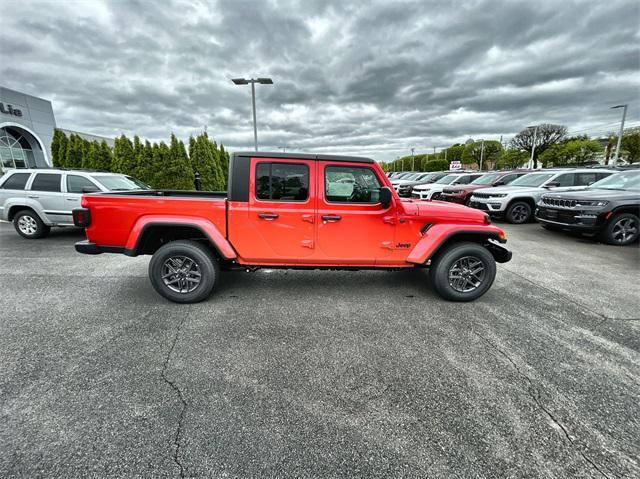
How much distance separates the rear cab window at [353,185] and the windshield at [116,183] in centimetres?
597

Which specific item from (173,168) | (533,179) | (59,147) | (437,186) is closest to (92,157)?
(59,147)

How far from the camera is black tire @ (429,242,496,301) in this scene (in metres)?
3.75

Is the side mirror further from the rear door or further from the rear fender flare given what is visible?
the rear door

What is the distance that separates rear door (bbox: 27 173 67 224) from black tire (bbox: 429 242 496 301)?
7.93 meters

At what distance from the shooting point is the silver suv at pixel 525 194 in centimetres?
952

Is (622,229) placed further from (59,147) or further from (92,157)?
(59,147)

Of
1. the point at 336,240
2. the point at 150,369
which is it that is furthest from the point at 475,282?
the point at 150,369

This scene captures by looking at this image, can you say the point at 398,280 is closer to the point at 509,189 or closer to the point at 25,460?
the point at 25,460

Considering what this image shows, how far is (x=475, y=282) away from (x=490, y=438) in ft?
7.85

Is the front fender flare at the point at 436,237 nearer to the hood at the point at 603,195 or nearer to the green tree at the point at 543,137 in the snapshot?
the hood at the point at 603,195

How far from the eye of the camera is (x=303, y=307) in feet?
11.9

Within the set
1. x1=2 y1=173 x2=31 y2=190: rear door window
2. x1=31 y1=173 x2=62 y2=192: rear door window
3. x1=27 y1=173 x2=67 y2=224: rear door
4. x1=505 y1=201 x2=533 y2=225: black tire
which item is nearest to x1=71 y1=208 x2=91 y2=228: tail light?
x1=27 y1=173 x2=67 y2=224: rear door

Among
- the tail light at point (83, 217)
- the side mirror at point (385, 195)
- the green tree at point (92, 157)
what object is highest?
the green tree at point (92, 157)

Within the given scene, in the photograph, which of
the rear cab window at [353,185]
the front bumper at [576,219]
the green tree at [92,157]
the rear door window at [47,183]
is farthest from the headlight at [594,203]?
the green tree at [92,157]
